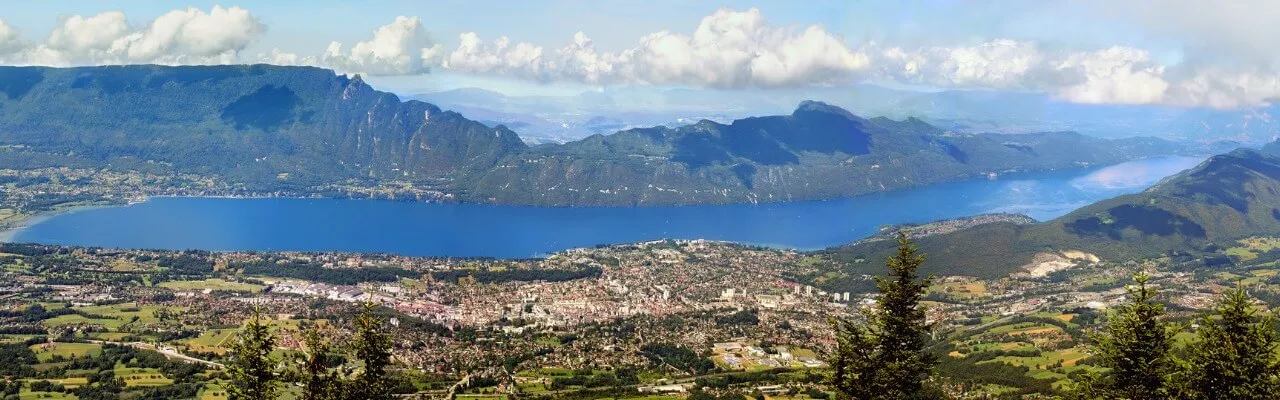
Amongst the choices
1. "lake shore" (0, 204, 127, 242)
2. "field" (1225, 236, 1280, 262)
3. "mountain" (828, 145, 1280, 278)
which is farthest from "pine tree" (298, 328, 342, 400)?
"lake shore" (0, 204, 127, 242)

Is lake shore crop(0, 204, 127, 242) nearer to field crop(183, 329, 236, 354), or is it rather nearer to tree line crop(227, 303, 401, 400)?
field crop(183, 329, 236, 354)

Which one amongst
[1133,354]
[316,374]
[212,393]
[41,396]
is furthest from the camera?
[212,393]

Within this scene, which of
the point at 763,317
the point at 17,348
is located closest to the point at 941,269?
the point at 763,317

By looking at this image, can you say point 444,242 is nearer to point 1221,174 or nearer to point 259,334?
point 259,334

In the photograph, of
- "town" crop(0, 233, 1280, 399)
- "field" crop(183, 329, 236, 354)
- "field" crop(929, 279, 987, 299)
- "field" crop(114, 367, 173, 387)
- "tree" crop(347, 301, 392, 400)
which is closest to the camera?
"tree" crop(347, 301, 392, 400)

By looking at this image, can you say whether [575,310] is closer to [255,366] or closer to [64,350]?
[64,350]

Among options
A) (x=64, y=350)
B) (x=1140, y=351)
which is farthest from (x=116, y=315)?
(x=1140, y=351)
